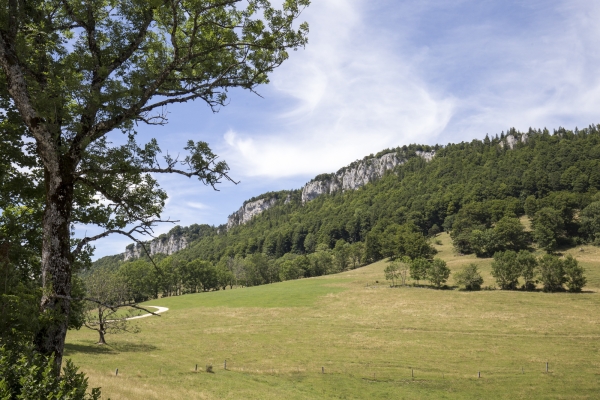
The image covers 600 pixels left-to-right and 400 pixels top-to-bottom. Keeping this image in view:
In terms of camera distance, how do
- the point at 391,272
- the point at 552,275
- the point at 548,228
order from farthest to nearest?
1. the point at 548,228
2. the point at 391,272
3. the point at 552,275

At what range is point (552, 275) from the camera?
264ft

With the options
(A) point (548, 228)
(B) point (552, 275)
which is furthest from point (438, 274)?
(A) point (548, 228)

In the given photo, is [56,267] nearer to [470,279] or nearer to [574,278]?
[470,279]

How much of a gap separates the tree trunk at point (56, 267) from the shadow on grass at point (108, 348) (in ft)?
118

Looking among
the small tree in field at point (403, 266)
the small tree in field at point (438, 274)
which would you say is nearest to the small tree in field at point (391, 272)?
the small tree in field at point (403, 266)

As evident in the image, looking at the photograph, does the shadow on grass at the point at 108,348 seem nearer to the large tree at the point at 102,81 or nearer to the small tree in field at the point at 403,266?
the large tree at the point at 102,81

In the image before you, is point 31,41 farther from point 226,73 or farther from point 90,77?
point 226,73

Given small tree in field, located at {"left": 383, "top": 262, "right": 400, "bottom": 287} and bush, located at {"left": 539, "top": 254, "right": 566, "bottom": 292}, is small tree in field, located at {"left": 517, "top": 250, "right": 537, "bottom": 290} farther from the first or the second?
small tree in field, located at {"left": 383, "top": 262, "right": 400, "bottom": 287}

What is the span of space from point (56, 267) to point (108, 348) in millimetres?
42404

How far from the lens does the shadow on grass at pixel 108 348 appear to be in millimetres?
Answer: 38509

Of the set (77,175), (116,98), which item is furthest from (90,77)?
(77,175)

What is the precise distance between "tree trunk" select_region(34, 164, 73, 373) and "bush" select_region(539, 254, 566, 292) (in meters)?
96.3

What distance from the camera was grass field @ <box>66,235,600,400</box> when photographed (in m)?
30.1

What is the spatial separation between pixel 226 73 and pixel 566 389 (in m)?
38.6
